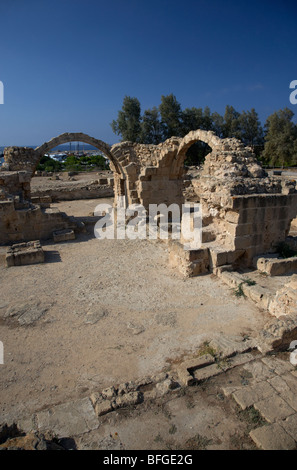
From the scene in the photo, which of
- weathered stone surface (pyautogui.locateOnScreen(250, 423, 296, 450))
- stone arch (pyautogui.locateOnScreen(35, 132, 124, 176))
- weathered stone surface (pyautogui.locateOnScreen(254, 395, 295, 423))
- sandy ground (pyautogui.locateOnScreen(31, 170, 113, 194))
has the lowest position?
weathered stone surface (pyautogui.locateOnScreen(250, 423, 296, 450))

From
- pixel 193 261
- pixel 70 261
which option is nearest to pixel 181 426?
pixel 193 261

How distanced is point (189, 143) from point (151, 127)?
879 inches

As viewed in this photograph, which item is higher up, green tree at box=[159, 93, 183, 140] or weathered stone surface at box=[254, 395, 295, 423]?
green tree at box=[159, 93, 183, 140]

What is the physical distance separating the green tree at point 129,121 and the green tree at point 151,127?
0.64 metres

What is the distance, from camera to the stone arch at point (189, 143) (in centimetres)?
816

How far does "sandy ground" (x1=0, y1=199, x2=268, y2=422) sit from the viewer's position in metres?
3.49

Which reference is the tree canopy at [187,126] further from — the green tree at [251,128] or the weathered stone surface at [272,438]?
the weathered stone surface at [272,438]

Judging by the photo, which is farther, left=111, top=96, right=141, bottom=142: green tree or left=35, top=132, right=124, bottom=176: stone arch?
left=111, top=96, right=141, bottom=142: green tree

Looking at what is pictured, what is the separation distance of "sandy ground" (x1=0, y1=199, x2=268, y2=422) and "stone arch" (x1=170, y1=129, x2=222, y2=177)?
367 cm

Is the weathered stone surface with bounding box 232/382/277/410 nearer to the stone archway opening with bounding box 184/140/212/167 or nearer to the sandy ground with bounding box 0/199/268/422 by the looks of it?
the sandy ground with bounding box 0/199/268/422

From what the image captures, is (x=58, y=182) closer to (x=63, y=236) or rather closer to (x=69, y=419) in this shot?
(x=63, y=236)

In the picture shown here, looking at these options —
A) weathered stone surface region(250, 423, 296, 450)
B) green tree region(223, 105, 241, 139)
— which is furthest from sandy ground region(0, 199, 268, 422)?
green tree region(223, 105, 241, 139)

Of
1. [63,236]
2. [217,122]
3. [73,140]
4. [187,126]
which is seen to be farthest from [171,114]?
[63,236]

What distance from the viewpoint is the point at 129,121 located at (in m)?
30.4
